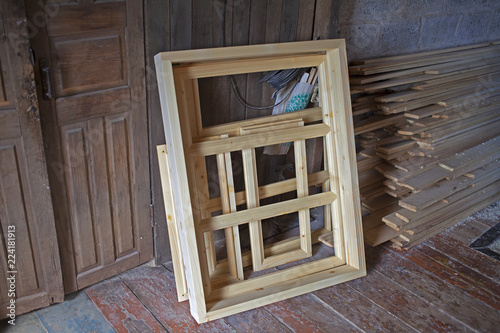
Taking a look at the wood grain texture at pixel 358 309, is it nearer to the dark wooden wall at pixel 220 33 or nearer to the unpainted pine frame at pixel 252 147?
the unpainted pine frame at pixel 252 147

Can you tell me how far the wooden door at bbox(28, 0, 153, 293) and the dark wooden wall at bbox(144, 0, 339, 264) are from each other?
6 cm

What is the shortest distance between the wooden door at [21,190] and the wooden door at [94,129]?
0.05 meters

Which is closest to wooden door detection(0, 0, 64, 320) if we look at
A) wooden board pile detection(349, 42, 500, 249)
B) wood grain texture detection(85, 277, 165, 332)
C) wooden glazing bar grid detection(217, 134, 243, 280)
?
wood grain texture detection(85, 277, 165, 332)

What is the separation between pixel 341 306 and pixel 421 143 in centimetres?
117

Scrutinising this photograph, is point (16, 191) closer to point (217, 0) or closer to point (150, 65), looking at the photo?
point (150, 65)

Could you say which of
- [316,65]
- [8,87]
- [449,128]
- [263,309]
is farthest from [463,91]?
[8,87]

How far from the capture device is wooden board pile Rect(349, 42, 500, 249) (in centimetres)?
277

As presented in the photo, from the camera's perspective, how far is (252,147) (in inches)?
90.3

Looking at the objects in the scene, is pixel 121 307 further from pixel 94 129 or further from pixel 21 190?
pixel 94 129

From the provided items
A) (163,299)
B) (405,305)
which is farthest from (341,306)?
(163,299)

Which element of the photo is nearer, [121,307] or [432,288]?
[121,307]

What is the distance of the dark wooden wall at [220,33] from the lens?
7.00 ft

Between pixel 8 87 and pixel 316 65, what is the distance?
146 centimetres

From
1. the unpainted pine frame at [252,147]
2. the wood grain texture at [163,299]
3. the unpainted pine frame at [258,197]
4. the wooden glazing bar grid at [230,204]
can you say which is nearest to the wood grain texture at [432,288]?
the unpainted pine frame at [252,147]
